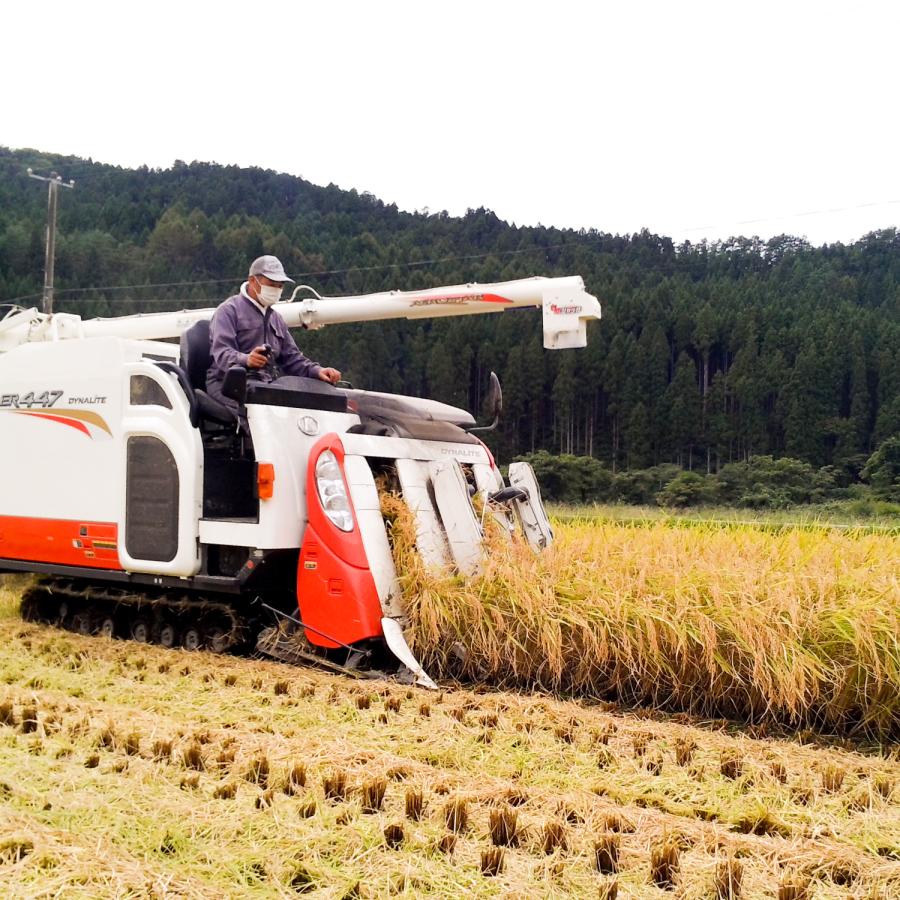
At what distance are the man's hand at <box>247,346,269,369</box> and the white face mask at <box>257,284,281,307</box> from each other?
0.77 meters

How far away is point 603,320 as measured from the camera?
4356cm

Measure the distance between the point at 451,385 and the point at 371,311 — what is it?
33.0 m

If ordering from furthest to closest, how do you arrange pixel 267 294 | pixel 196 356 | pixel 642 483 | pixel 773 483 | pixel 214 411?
pixel 642 483 < pixel 773 483 < pixel 267 294 < pixel 196 356 < pixel 214 411

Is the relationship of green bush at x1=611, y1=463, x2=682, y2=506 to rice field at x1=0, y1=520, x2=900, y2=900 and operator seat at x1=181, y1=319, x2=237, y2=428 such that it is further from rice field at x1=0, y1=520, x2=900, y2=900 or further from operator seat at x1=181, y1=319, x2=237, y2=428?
rice field at x1=0, y1=520, x2=900, y2=900

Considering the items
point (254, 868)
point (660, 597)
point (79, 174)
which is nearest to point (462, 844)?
point (254, 868)

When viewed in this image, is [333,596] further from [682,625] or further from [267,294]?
[267,294]

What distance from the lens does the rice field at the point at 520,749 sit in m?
2.64

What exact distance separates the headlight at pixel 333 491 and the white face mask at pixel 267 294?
147cm

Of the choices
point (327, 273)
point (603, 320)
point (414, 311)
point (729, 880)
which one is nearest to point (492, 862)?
point (729, 880)

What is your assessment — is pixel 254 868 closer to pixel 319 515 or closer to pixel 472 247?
pixel 319 515

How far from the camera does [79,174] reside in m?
74.5

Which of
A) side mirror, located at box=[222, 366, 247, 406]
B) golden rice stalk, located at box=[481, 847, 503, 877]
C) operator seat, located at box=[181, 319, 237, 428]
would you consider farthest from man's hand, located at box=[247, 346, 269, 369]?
golden rice stalk, located at box=[481, 847, 503, 877]

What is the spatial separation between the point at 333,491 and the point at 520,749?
7.15ft

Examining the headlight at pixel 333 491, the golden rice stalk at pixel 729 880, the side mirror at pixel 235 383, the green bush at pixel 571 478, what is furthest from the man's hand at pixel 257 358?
the green bush at pixel 571 478
